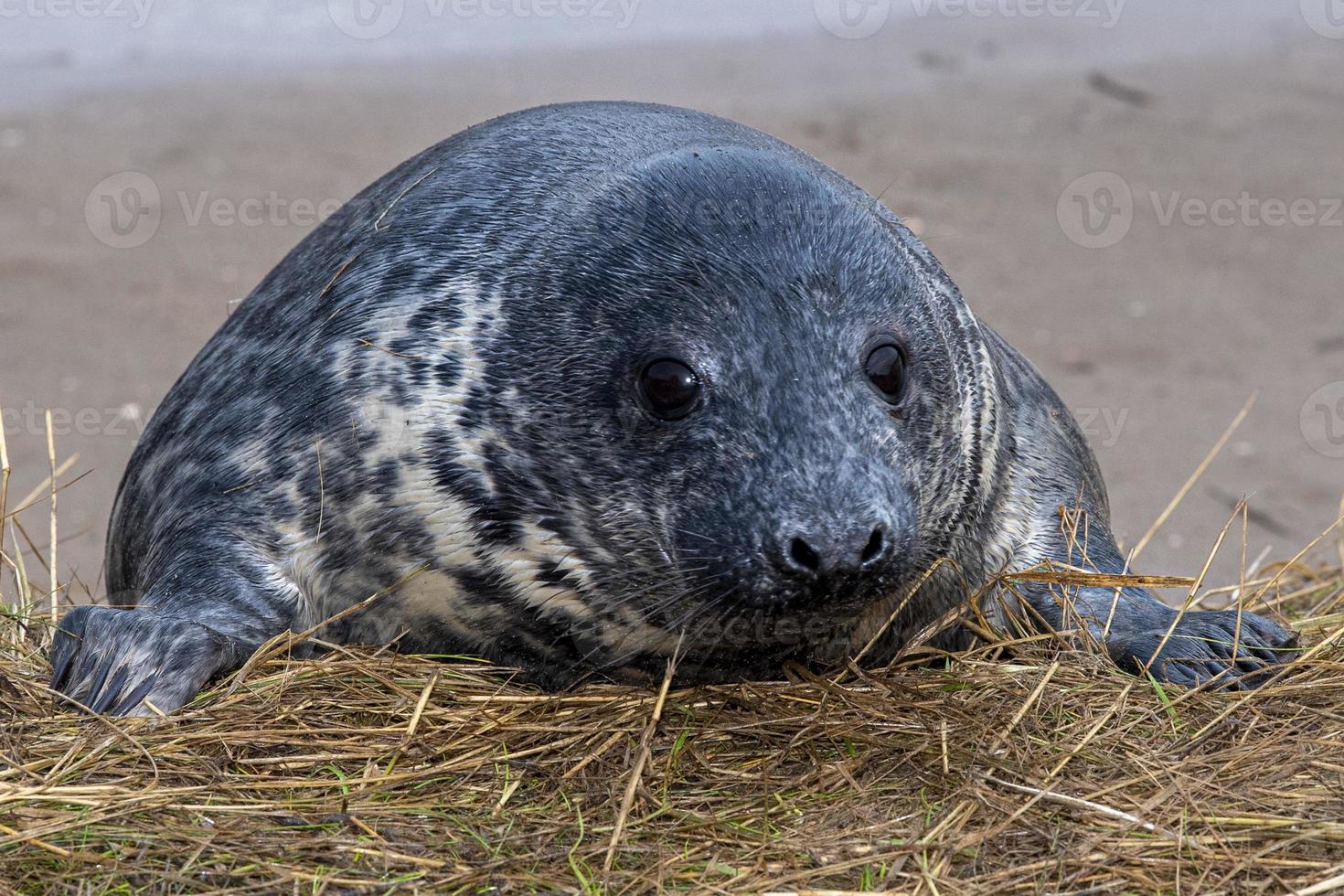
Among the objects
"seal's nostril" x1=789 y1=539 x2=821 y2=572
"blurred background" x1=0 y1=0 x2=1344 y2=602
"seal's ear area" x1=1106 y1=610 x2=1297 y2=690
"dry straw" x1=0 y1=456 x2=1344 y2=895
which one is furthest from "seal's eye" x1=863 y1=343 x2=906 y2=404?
"blurred background" x1=0 y1=0 x2=1344 y2=602

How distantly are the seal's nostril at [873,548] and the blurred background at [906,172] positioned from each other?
2.86 meters

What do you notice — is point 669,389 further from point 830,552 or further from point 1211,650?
point 1211,650

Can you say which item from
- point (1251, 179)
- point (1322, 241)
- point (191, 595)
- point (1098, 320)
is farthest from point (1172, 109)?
point (191, 595)

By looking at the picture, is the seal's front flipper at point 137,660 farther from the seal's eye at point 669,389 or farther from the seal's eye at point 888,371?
the seal's eye at point 888,371

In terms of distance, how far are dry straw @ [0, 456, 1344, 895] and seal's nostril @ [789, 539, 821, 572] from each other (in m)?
0.43

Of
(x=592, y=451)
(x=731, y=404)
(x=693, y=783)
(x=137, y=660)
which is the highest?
(x=731, y=404)

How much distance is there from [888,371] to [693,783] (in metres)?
0.92

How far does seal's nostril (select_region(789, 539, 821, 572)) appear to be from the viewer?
117 inches

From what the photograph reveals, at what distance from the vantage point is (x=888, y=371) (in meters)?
3.36

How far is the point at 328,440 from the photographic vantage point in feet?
11.8

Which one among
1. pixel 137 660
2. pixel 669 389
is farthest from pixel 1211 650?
pixel 137 660

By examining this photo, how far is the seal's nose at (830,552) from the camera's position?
9.68 ft

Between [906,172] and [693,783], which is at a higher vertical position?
[906,172]

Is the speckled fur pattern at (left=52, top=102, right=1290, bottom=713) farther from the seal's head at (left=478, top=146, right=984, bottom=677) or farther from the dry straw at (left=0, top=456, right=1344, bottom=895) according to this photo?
the dry straw at (left=0, top=456, right=1344, bottom=895)
